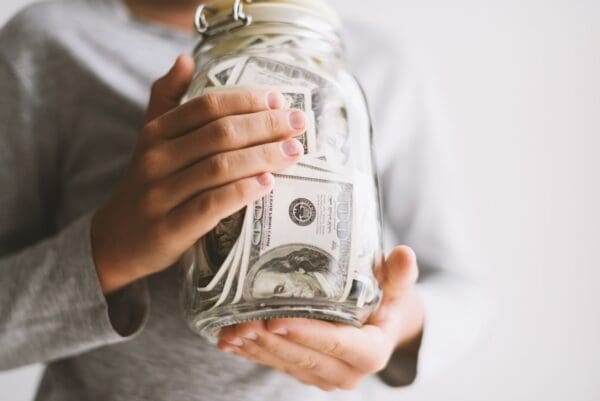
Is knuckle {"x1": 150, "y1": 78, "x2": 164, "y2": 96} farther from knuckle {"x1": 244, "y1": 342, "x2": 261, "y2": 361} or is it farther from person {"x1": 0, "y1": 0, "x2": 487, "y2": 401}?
knuckle {"x1": 244, "y1": 342, "x2": 261, "y2": 361}

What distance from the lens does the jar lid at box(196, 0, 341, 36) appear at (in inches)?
15.5

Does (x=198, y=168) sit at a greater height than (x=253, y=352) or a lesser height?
greater

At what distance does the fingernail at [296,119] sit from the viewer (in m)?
0.34

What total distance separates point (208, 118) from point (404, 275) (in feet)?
0.60

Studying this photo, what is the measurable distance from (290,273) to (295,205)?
4 cm

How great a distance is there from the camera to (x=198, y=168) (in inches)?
13.6

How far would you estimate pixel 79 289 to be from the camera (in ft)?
1.42

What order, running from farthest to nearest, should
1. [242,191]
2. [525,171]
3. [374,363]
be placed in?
1. [525,171]
2. [374,363]
3. [242,191]

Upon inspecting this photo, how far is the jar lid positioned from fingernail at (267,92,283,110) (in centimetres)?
7

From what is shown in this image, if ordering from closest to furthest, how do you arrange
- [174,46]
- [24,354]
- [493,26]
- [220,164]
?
1. [220,164]
2. [24,354]
3. [174,46]
4. [493,26]

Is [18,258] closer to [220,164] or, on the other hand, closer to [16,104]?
[16,104]

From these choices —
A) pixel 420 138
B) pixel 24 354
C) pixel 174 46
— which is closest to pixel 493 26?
pixel 420 138

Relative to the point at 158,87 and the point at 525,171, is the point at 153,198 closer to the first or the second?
the point at 158,87

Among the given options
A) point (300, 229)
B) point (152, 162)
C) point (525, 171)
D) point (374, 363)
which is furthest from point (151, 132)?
point (525, 171)
